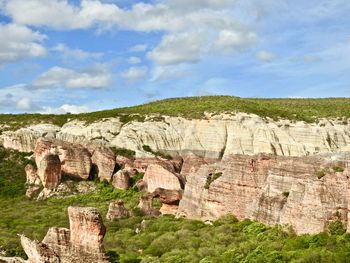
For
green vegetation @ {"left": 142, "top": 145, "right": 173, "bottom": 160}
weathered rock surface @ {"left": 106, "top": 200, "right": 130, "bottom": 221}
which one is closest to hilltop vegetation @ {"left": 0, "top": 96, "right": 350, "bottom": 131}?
green vegetation @ {"left": 142, "top": 145, "right": 173, "bottom": 160}

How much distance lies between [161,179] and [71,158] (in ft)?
45.5

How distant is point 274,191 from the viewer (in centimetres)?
3697

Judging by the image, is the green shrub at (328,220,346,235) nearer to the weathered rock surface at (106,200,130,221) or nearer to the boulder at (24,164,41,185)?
the weathered rock surface at (106,200,130,221)

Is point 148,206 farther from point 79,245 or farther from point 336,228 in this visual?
point 79,245

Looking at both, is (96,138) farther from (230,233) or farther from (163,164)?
(230,233)

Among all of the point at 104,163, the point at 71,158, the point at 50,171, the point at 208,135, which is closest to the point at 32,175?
the point at 50,171

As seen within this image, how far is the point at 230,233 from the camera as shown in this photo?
3603 centimetres

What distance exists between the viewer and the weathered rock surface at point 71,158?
64375 millimetres

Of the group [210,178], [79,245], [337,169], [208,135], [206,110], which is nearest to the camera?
[79,245]

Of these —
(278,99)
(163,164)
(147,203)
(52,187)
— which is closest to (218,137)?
(163,164)

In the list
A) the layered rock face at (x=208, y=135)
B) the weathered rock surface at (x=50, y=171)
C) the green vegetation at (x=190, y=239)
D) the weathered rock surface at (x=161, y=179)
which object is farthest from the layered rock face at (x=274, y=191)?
the layered rock face at (x=208, y=135)

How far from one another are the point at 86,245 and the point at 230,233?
11725mm

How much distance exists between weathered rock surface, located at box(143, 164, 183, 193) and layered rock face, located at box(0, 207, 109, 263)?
26.4m

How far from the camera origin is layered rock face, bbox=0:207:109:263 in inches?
1062
